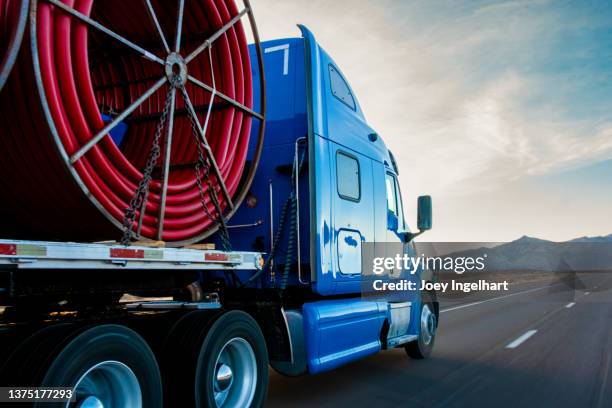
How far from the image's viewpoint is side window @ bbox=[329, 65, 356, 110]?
707cm

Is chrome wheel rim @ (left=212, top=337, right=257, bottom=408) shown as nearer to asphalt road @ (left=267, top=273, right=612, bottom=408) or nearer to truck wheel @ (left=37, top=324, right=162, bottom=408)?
truck wheel @ (left=37, top=324, right=162, bottom=408)

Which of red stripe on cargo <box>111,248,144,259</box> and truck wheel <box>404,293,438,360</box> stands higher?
red stripe on cargo <box>111,248,144,259</box>

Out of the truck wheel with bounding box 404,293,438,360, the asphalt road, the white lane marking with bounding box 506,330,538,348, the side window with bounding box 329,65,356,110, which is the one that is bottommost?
the asphalt road

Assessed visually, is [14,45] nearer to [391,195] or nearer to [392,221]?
[392,221]

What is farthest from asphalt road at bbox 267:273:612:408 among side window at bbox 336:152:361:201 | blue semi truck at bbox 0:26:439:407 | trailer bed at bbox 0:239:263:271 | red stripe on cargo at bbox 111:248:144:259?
red stripe on cargo at bbox 111:248:144:259

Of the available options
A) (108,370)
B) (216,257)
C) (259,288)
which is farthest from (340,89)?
(108,370)

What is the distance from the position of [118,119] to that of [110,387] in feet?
5.59

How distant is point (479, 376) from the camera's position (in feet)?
25.5

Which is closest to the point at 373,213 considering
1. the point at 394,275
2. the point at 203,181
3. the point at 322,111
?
the point at 394,275

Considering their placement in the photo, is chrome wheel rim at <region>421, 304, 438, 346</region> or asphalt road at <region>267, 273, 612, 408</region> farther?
chrome wheel rim at <region>421, 304, 438, 346</region>

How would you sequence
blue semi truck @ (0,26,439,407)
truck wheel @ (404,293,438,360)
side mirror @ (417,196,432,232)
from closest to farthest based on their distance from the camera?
1. blue semi truck @ (0,26,439,407)
2. side mirror @ (417,196,432,232)
3. truck wheel @ (404,293,438,360)

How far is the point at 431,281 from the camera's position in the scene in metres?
9.53

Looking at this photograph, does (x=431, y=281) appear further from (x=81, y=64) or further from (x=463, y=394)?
(x=81, y=64)

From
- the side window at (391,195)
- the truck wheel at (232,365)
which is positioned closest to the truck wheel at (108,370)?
the truck wheel at (232,365)
